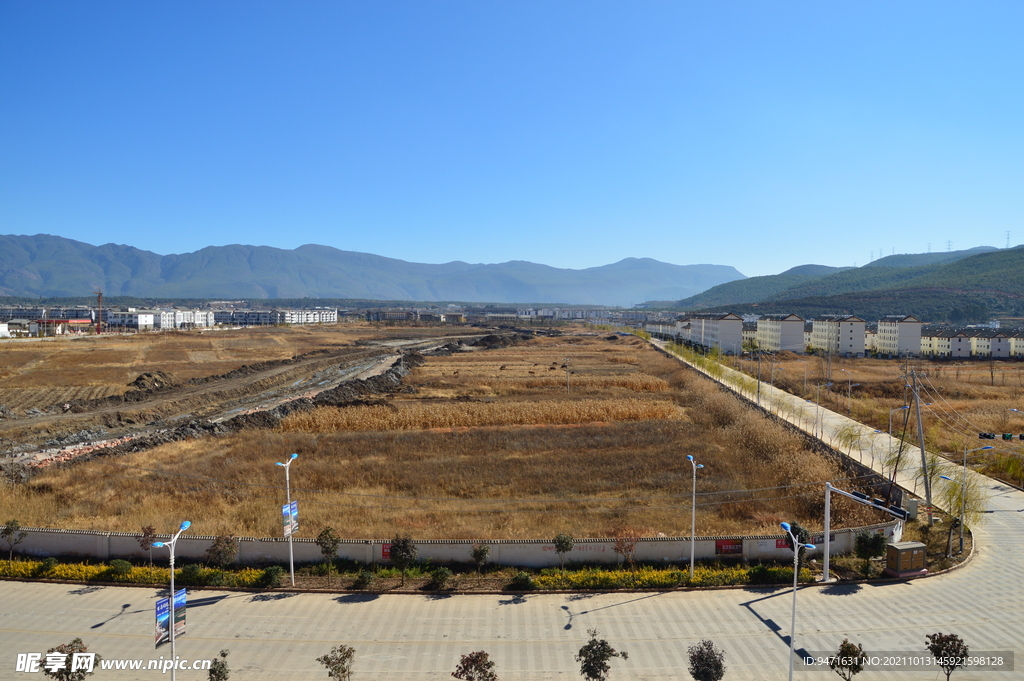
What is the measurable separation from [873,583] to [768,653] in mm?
5424

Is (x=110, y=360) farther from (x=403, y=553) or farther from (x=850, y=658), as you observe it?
(x=850, y=658)

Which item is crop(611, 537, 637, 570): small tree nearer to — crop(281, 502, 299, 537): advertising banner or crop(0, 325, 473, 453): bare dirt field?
crop(281, 502, 299, 537): advertising banner

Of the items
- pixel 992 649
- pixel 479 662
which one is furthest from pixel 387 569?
pixel 992 649

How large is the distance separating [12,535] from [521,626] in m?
14.5

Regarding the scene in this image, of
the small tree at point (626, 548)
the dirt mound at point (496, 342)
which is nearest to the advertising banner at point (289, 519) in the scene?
the small tree at point (626, 548)

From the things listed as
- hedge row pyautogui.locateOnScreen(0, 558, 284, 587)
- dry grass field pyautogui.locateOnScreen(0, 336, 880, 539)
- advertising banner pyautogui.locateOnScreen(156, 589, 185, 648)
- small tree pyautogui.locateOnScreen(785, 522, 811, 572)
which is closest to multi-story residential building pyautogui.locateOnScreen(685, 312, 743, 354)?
dry grass field pyautogui.locateOnScreen(0, 336, 880, 539)

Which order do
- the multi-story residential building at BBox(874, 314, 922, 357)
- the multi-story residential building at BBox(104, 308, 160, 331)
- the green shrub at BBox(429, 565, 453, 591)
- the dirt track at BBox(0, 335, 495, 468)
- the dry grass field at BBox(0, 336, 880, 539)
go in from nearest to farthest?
the green shrub at BBox(429, 565, 453, 591) < the dry grass field at BBox(0, 336, 880, 539) < the dirt track at BBox(0, 335, 495, 468) < the multi-story residential building at BBox(874, 314, 922, 357) < the multi-story residential building at BBox(104, 308, 160, 331)

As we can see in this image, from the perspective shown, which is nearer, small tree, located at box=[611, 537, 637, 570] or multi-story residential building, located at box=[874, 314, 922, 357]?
small tree, located at box=[611, 537, 637, 570]

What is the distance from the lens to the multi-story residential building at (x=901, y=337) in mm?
79375

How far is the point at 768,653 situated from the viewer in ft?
40.1

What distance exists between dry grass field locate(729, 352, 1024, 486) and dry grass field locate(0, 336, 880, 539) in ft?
22.6

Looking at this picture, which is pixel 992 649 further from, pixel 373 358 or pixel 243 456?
pixel 373 358

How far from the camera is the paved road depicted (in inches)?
467

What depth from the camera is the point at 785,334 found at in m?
87.2
